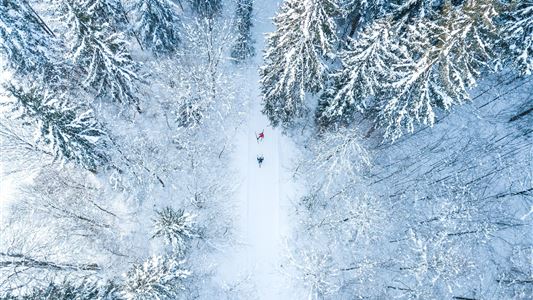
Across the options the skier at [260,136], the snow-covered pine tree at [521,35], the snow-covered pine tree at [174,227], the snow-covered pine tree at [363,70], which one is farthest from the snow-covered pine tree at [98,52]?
the snow-covered pine tree at [521,35]

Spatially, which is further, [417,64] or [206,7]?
[206,7]

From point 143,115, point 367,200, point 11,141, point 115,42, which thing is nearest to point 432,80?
point 367,200

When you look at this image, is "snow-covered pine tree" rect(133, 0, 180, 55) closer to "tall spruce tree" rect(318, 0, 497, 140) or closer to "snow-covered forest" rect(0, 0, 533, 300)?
"snow-covered forest" rect(0, 0, 533, 300)

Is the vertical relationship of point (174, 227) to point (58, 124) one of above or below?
below

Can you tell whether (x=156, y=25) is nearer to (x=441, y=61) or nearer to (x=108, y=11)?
(x=108, y=11)

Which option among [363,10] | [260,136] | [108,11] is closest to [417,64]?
[363,10]

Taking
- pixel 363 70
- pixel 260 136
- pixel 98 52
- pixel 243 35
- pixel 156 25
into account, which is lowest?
pixel 363 70

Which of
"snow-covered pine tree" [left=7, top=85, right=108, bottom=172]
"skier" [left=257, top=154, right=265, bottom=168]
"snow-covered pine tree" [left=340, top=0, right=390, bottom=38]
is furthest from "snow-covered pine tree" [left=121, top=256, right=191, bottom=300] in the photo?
"snow-covered pine tree" [left=340, top=0, right=390, bottom=38]
